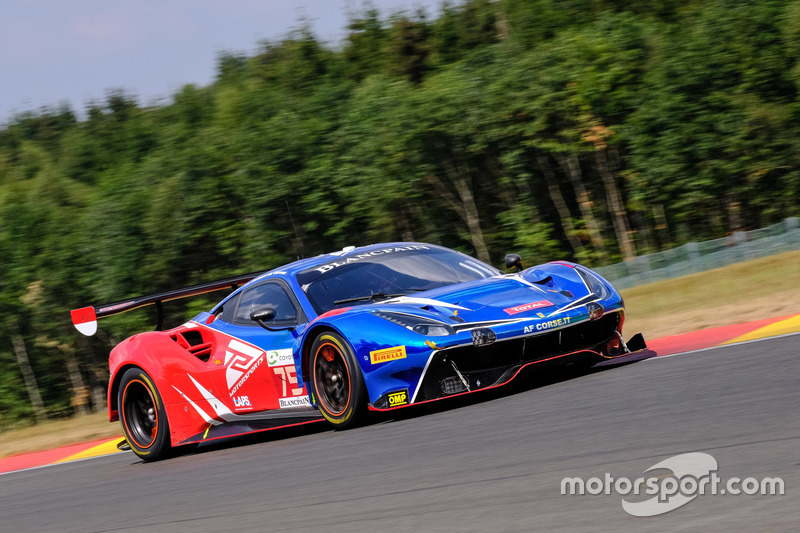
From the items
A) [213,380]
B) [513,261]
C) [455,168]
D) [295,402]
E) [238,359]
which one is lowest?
[295,402]

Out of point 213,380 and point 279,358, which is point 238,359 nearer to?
point 213,380

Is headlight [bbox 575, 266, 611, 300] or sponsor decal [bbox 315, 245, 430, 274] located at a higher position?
sponsor decal [bbox 315, 245, 430, 274]

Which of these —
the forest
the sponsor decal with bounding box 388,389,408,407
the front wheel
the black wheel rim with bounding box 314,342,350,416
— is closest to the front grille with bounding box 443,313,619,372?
the sponsor decal with bounding box 388,389,408,407

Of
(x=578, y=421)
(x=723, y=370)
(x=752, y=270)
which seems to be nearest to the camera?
(x=578, y=421)

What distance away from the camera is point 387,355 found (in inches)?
230

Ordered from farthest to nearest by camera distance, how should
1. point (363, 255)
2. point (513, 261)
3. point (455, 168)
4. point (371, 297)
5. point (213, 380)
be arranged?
point (455, 168) → point (513, 261) → point (363, 255) → point (213, 380) → point (371, 297)

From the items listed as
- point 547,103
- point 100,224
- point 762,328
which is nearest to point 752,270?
point 762,328

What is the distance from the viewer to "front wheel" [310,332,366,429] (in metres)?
6.01

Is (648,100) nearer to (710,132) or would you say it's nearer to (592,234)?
(710,132)

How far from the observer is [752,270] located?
16.9 m

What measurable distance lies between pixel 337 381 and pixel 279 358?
561mm

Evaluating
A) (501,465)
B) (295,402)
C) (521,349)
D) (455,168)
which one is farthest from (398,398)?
(455,168)

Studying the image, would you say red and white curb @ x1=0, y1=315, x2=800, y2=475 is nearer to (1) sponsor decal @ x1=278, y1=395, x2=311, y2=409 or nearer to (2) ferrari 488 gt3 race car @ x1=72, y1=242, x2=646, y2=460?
(2) ferrari 488 gt3 race car @ x1=72, y1=242, x2=646, y2=460

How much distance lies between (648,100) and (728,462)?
33.5 meters
